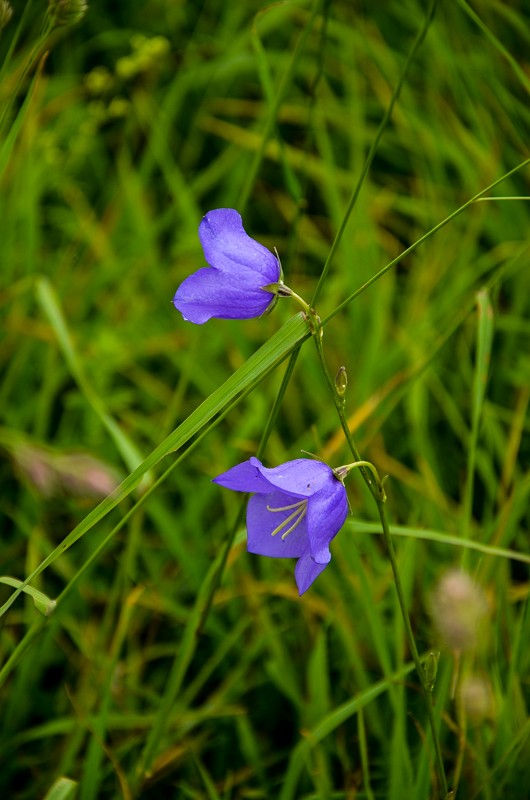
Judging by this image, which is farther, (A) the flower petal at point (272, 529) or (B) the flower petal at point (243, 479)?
(A) the flower petal at point (272, 529)

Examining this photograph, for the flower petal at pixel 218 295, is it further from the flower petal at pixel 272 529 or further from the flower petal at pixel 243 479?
the flower petal at pixel 272 529

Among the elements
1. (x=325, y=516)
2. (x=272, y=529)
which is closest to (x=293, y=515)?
(x=272, y=529)

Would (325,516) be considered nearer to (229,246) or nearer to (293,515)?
(293,515)

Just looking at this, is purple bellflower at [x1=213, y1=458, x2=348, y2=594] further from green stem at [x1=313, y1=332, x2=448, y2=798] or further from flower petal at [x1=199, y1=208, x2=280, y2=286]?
flower petal at [x1=199, y1=208, x2=280, y2=286]

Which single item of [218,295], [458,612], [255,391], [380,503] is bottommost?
[255,391]

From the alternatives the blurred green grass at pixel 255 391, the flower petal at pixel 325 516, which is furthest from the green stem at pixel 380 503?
the blurred green grass at pixel 255 391

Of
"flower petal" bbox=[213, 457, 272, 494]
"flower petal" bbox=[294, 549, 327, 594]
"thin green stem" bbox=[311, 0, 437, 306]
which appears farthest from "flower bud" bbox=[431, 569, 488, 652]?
"thin green stem" bbox=[311, 0, 437, 306]

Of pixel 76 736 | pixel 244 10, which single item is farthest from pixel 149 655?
pixel 244 10
